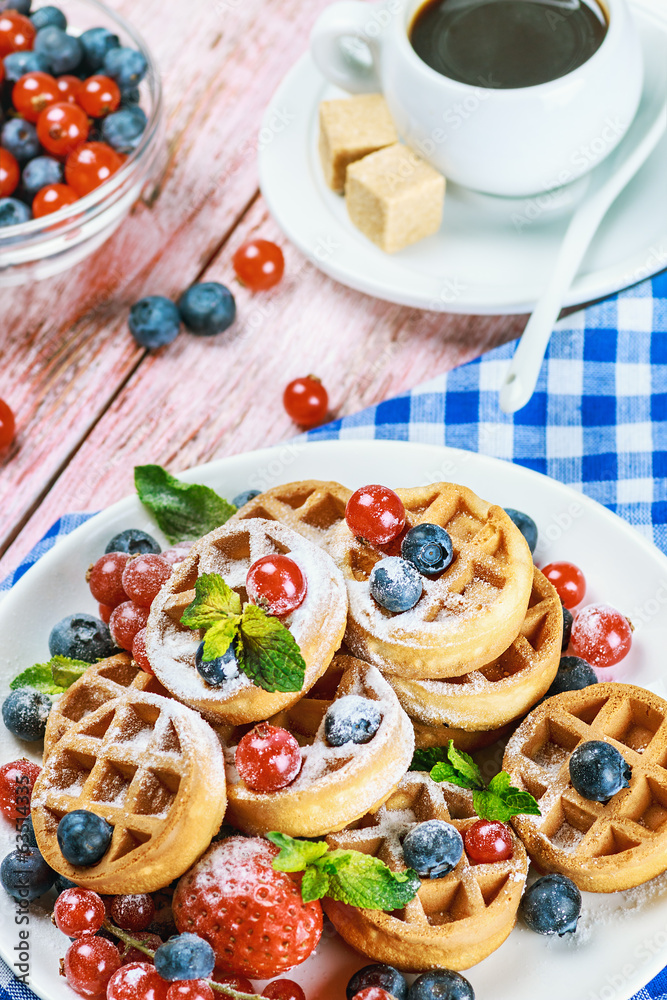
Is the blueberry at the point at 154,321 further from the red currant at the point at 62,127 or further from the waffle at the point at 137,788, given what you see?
the waffle at the point at 137,788

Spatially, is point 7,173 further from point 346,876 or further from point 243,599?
point 346,876

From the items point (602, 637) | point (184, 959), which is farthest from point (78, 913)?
point (602, 637)

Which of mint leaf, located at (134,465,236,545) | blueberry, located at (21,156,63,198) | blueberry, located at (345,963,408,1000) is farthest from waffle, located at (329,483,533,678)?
blueberry, located at (21,156,63,198)

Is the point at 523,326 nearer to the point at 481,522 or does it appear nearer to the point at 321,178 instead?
the point at 321,178

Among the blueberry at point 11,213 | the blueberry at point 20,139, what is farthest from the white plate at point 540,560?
the blueberry at point 20,139

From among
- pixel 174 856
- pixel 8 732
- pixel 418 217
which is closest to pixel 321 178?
pixel 418 217

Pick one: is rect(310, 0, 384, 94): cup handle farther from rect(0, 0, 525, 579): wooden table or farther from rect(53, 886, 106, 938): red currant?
rect(53, 886, 106, 938): red currant
